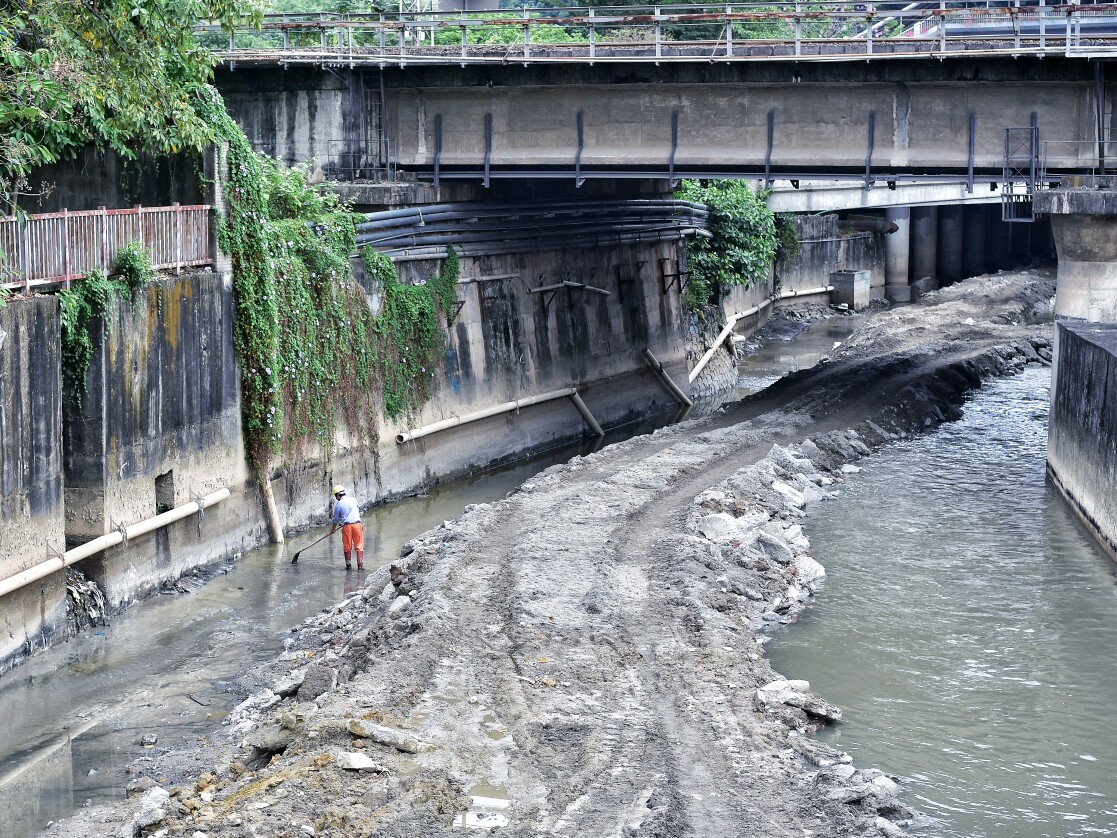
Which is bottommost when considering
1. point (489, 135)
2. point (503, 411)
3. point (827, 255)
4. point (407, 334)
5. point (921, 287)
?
point (503, 411)

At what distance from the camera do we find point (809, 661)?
60.8ft

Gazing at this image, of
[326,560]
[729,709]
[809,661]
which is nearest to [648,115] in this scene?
[326,560]

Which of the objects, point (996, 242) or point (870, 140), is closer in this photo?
point (870, 140)

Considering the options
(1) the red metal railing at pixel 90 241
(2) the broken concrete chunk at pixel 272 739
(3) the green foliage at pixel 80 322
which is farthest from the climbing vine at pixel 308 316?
(2) the broken concrete chunk at pixel 272 739

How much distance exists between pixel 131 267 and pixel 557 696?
10704 mm

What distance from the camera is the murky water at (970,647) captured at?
49.0 ft

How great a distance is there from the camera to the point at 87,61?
1947 cm

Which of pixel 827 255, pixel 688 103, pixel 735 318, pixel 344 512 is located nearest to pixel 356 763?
pixel 344 512

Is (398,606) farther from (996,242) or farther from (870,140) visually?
(996,242)

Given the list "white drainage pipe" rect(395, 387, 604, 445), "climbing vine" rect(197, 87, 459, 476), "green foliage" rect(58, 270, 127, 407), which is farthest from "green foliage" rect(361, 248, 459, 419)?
"green foliage" rect(58, 270, 127, 407)

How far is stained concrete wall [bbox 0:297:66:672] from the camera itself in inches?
740

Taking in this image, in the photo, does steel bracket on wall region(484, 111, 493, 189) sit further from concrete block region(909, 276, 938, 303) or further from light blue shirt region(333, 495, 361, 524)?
concrete block region(909, 276, 938, 303)

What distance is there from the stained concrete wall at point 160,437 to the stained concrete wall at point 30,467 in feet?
3.40

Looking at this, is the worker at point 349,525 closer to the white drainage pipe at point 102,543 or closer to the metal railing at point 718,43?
the white drainage pipe at point 102,543
